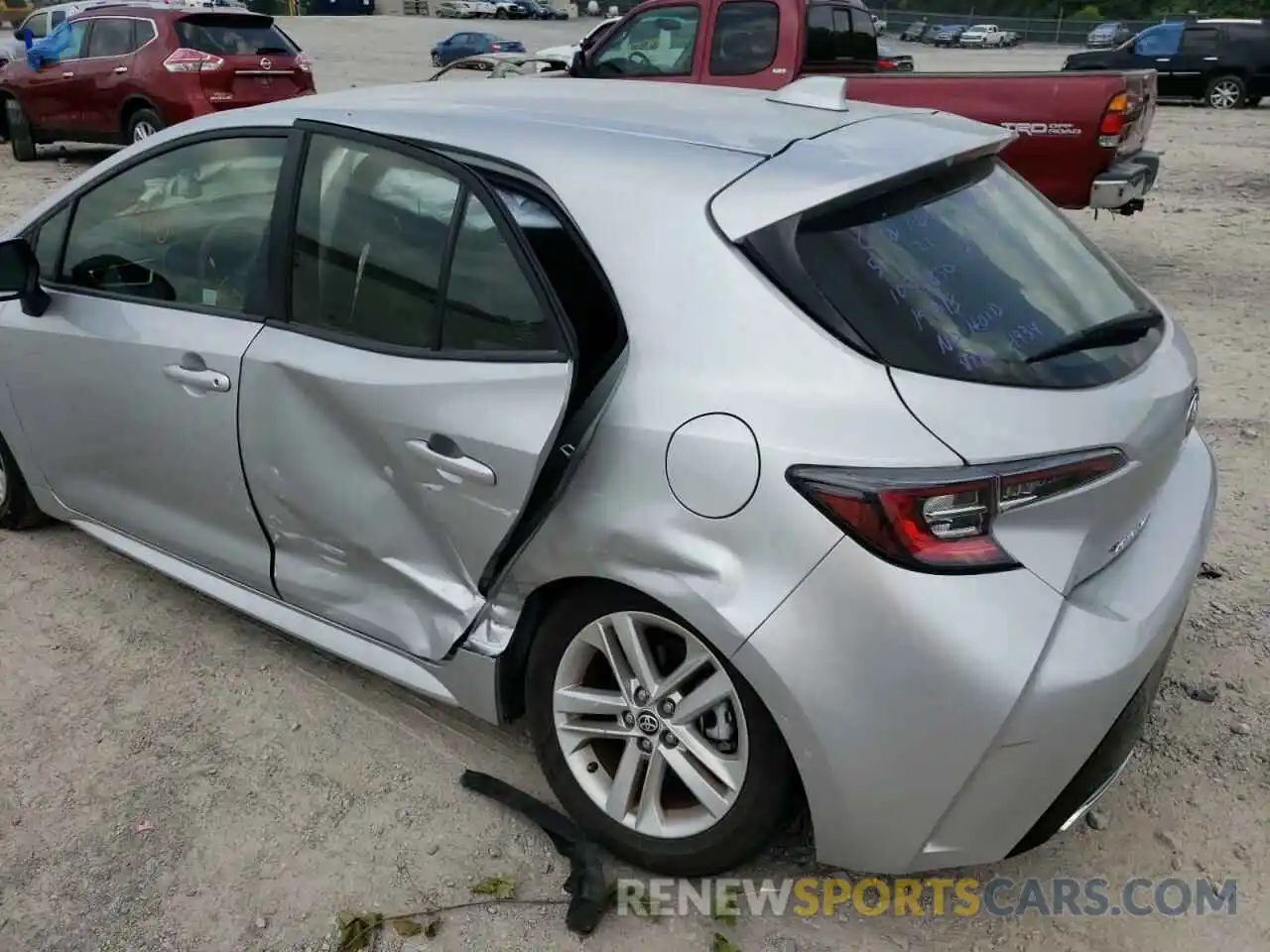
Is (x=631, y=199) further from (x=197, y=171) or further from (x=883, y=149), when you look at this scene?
(x=197, y=171)

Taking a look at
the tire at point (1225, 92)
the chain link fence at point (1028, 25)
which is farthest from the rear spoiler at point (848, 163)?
the chain link fence at point (1028, 25)

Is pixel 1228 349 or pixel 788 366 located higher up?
pixel 788 366

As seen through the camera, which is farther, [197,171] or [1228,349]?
[1228,349]

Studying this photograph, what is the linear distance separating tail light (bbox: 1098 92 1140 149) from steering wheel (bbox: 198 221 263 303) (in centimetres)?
587

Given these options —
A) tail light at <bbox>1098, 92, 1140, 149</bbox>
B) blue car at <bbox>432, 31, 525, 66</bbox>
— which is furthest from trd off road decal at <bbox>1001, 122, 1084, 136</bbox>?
blue car at <bbox>432, 31, 525, 66</bbox>

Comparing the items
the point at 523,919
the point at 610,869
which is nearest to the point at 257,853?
the point at 523,919

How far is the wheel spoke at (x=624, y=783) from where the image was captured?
2.39 meters

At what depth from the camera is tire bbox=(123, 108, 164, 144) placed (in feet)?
37.9

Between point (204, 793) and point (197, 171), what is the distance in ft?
5.65

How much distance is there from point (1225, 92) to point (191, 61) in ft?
59.7

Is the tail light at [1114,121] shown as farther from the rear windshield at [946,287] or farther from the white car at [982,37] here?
the white car at [982,37]

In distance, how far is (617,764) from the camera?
251cm

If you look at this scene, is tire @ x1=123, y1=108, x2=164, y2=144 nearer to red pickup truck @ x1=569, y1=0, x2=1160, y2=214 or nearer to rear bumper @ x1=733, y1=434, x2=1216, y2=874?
red pickup truck @ x1=569, y1=0, x2=1160, y2=214

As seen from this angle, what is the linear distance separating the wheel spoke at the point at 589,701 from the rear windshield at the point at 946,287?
958mm
